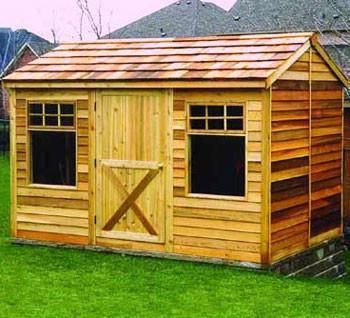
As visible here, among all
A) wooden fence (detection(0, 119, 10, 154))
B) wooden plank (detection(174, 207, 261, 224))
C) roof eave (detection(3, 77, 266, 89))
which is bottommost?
wooden plank (detection(174, 207, 261, 224))

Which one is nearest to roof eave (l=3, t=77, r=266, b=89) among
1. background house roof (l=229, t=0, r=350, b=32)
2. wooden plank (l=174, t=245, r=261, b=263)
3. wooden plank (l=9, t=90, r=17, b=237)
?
wooden plank (l=9, t=90, r=17, b=237)

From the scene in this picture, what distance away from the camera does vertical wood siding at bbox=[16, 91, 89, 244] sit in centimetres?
1158

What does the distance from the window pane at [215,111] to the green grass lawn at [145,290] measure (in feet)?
6.05

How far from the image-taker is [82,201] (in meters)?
11.6

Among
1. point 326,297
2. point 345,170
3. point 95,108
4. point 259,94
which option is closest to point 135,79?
point 95,108

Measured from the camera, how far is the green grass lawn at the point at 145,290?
868 centimetres

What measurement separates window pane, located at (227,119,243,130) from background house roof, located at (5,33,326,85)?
52 centimetres

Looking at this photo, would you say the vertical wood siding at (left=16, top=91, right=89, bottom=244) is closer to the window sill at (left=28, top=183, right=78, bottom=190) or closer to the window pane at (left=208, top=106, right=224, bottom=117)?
the window sill at (left=28, top=183, right=78, bottom=190)

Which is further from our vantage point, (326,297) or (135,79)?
(135,79)

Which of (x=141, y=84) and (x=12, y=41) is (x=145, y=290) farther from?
(x=12, y=41)

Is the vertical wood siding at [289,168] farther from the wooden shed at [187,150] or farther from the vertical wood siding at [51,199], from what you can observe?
the vertical wood siding at [51,199]

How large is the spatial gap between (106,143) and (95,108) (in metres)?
0.48

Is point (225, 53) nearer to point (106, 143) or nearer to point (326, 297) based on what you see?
point (106, 143)

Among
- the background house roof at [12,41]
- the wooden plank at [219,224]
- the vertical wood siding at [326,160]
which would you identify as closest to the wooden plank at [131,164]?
the wooden plank at [219,224]
